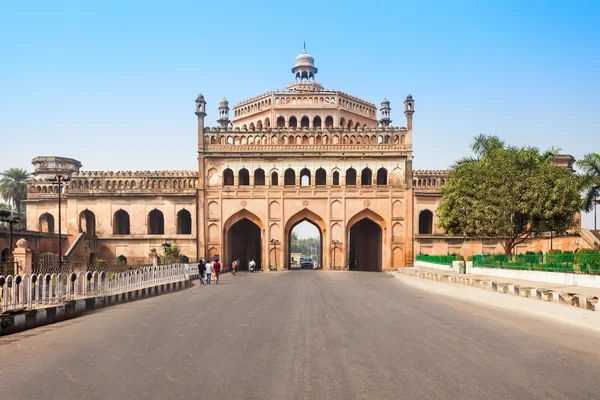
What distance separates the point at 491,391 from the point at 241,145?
3829 centimetres

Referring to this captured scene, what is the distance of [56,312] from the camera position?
44.5 ft

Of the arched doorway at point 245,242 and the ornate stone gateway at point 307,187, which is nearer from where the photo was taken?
the ornate stone gateway at point 307,187

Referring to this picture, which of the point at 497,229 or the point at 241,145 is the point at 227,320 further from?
the point at 241,145

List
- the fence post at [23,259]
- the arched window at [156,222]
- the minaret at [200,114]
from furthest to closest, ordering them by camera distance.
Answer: the arched window at [156,222], the minaret at [200,114], the fence post at [23,259]

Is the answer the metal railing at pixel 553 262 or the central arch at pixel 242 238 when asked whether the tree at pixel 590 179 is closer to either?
the metal railing at pixel 553 262

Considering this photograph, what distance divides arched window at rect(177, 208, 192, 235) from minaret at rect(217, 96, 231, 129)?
8.76 m

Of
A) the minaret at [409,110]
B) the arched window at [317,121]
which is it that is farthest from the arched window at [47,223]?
the minaret at [409,110]

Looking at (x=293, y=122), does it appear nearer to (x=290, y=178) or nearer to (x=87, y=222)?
(x=290, y=178)

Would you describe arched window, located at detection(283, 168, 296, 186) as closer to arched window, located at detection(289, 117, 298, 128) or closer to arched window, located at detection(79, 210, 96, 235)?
arched window, located at detection(289, 117, 298, 128)

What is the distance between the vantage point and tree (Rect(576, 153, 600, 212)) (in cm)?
2941

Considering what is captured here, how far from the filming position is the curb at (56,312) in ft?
38.1

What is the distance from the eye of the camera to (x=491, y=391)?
6.36 m

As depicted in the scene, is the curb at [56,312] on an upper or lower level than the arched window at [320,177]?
lower

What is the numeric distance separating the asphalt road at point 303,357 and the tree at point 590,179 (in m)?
18.4
